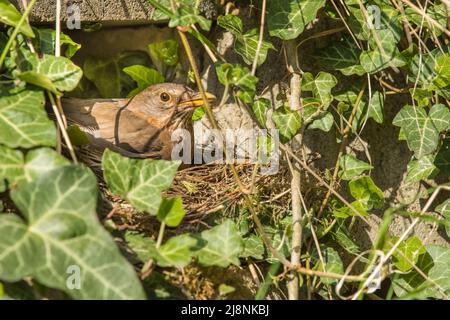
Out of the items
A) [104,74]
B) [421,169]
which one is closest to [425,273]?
[421,169]

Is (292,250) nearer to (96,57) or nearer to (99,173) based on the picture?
(99,173)

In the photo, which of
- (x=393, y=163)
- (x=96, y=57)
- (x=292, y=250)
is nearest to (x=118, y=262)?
(x=292, y=250)

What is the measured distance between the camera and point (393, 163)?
12.7 ft

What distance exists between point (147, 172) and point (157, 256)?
14.0 inches

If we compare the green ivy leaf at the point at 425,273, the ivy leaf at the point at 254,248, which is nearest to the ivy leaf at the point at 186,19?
the ivy leaf at the point at 254,248

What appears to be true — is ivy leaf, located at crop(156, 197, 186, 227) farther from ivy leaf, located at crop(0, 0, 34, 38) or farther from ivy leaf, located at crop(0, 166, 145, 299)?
ivy leaf, located at crop(0, 0, 34, 38)

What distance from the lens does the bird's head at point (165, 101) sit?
4.23 m

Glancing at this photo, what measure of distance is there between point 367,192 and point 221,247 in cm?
103

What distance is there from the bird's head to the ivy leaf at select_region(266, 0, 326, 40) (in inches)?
36.4

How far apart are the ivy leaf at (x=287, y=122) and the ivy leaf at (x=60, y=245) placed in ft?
4.31

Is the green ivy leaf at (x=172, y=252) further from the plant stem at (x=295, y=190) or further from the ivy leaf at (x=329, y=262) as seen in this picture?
the ivy leaf at (x=329, y=262)

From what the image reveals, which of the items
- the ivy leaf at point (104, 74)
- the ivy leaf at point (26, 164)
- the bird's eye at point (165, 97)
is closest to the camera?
the ivy leaf at point (26, 164)

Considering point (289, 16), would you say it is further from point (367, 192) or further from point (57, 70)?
point (57, 70)
